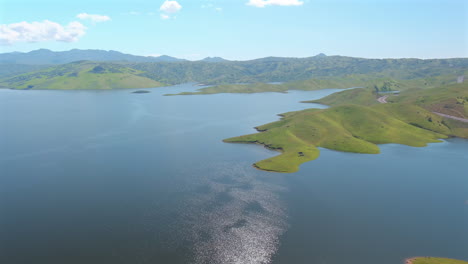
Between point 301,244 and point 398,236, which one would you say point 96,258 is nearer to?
point 301,244

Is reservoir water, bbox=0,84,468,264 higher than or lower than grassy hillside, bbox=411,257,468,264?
higher

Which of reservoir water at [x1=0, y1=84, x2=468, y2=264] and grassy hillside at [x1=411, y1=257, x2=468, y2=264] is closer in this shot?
grassy hillside at [x1=411, y1=257, x2=468, y2=264]

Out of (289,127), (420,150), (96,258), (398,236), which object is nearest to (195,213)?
(96,258)

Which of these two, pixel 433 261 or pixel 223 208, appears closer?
pixel 433 261

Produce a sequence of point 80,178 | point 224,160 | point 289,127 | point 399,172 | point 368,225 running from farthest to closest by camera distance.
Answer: point 289,127, point 224,160, point 399,172, point 80,178, point 368,225

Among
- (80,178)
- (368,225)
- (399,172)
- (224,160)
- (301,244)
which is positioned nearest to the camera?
(301,244)

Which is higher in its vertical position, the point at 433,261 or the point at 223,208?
the point at 223,208

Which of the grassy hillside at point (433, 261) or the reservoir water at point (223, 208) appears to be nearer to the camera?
the grassy hillside at point (433, 261)

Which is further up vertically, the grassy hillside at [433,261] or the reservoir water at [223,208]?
the reservoir water at [223,208]
